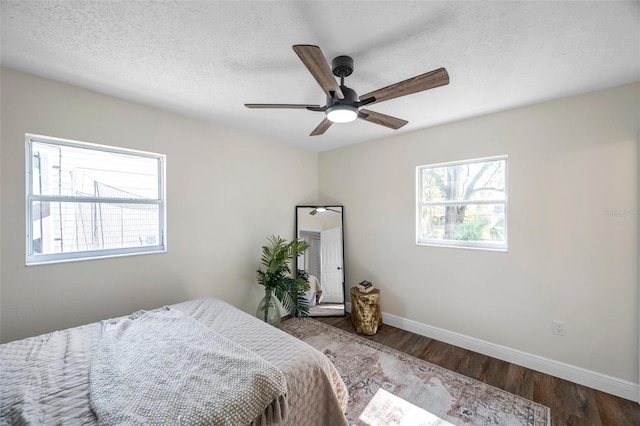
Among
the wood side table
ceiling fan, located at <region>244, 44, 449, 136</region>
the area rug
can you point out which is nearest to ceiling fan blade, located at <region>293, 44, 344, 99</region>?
ceiling fan, located at <region>244, 44, 449, 136</region>

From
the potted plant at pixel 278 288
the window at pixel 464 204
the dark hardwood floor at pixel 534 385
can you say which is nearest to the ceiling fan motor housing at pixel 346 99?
the window at pixel 464 204

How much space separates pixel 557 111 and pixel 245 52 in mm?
2635

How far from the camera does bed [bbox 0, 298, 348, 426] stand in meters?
1.08

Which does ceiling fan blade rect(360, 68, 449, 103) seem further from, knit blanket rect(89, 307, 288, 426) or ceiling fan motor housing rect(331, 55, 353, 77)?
knit blanket rect(89, 307, 288, 426)

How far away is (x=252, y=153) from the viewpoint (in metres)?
3.27

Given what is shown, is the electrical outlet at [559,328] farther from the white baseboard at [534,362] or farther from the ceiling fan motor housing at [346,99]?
the ceiling fan motor housing at [346,99]

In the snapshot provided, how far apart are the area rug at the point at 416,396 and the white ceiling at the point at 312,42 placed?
2436mm

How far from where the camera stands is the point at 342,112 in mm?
1604

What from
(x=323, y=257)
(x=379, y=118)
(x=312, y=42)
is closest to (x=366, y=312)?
(x=323, y=257)

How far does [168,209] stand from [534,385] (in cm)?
365

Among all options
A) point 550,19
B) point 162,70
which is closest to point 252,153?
point 162,70

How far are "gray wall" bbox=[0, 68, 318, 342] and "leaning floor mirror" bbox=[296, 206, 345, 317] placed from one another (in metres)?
0.25

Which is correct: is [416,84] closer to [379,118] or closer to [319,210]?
[379,118]

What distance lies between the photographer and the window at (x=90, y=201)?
6.45 feet
